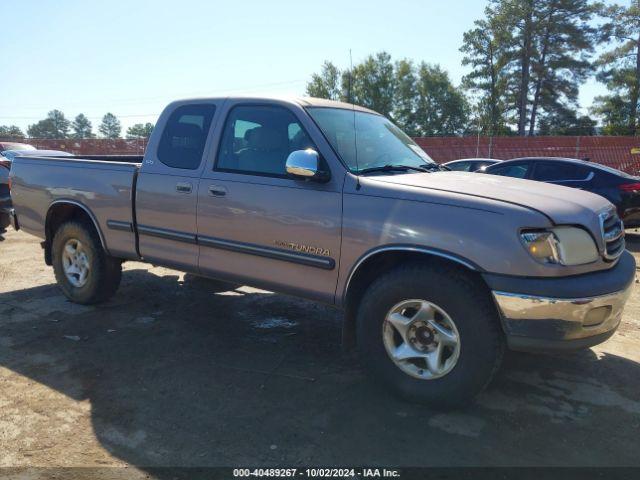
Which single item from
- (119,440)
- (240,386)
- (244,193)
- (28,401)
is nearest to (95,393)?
(28,401)

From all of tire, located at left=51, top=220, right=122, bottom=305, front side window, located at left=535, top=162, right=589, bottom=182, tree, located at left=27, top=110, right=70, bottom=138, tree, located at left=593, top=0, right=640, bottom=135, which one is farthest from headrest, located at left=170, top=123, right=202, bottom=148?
tree, located at left=27, top=110, right=70, bottom=138

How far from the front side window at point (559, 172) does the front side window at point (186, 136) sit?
22.8 feet

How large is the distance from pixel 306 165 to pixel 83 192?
8.81ft

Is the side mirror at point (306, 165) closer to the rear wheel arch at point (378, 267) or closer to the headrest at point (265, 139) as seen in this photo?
the headrest at point (265, 139)

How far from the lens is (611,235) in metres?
3.30

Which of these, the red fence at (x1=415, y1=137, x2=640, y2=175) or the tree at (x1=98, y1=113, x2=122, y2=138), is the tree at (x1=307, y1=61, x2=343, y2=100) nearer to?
the red fence at (x1=415, y1=137, x2=640, y2=175)

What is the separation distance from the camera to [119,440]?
9.60ft

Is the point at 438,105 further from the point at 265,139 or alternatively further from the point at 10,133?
the point at 265,139

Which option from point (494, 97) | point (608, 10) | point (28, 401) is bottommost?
point (28, 401)

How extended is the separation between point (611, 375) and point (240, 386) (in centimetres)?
264

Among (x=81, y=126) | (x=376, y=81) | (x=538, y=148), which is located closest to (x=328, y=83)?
(x=376, y=81)

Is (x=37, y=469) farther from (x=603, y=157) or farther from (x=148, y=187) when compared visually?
(x=603, y=157)

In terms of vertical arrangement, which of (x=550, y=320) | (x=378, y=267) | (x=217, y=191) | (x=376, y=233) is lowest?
(x=550, y=320)

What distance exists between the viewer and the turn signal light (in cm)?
882
